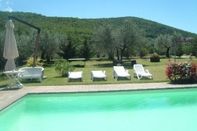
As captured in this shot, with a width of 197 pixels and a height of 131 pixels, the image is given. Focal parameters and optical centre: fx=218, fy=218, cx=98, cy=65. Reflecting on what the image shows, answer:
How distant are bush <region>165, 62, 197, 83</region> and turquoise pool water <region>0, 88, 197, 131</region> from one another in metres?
1.49

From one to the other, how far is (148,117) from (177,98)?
264cm

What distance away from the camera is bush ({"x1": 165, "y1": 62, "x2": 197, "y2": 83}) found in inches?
410

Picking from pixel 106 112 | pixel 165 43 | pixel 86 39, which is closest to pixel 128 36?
pixel 86 39

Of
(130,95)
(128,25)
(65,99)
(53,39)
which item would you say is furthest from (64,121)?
(53,39)

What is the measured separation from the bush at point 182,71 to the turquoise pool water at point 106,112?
Answer: 149 cm

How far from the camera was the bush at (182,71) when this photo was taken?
1042cm

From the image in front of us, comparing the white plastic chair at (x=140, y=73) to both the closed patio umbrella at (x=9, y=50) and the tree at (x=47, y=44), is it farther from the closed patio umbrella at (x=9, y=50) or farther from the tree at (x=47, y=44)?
the tree at (x=47, y=44)

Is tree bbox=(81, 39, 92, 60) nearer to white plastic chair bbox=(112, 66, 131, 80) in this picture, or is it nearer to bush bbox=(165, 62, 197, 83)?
white plastic chair bbox=(112, 66, 131, 80)

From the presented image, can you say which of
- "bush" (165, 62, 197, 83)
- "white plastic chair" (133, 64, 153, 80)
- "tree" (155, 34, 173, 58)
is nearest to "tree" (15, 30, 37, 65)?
"white plastic chair" (133, 64, 153, 80)

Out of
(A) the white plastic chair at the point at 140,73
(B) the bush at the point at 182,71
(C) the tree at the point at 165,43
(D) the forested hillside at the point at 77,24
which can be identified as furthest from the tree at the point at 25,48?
(C) the tree at the point at 165,43

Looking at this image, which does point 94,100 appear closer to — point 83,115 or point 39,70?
point 83,115

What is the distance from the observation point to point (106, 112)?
682cm

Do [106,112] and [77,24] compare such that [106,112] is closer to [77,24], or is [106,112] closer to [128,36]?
[128,36]

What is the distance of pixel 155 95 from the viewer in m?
8.70
